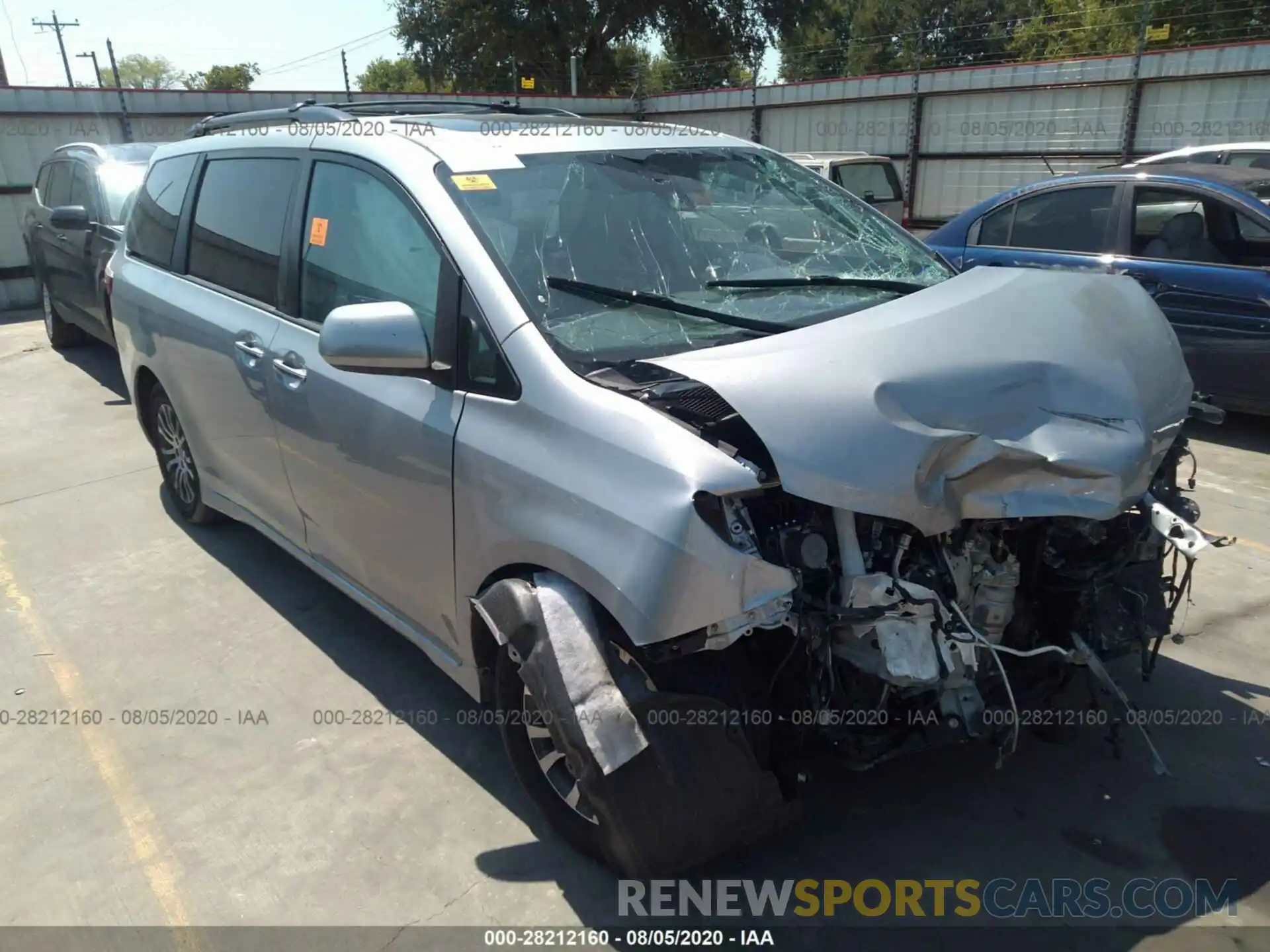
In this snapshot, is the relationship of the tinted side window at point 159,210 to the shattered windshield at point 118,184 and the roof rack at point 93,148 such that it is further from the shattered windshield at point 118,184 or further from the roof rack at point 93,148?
the roof rack at point 93,148

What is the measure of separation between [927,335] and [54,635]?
3.80 m

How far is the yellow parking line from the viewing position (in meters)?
2.61

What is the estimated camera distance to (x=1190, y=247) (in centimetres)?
603

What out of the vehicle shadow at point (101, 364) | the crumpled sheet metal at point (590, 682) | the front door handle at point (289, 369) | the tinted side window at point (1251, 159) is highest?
the tinted side window at point (1251, 159)

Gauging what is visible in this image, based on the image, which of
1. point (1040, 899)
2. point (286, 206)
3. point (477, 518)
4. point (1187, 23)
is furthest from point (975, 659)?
point (1187, 23)

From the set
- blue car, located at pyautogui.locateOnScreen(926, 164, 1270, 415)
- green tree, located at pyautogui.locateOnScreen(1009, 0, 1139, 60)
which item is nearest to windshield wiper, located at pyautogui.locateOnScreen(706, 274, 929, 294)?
blue car, located at pyautogui.locateOnScreen(926, 164, 1270, 415)

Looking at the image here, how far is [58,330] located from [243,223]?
700 centimetres

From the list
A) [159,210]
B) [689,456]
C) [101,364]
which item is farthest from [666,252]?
[101,364]

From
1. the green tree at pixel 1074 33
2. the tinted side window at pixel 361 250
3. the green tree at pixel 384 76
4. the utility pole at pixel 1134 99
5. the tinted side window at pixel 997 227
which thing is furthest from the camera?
the green tree at pixel 384 76

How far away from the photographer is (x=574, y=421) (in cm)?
233

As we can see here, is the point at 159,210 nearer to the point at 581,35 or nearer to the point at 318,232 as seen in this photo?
the point at 318,232

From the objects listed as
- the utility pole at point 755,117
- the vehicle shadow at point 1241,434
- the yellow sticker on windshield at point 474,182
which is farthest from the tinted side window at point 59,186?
the utility pole at point 755,117

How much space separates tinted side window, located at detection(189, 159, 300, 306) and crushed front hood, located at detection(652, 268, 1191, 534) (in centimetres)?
194

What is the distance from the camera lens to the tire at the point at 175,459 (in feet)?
15.4
